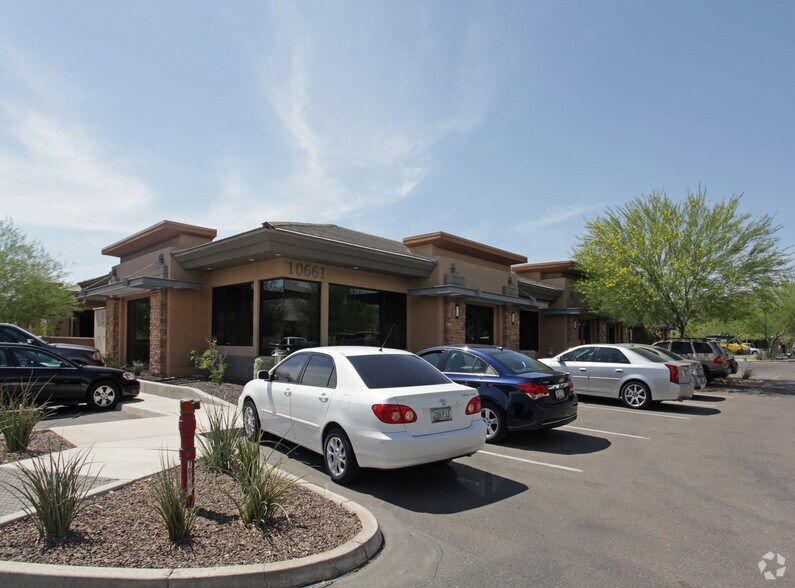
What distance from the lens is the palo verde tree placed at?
61.2 feet

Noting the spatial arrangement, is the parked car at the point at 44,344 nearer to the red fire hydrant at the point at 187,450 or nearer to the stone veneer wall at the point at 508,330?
the red fire hydrant at the point at 187,450

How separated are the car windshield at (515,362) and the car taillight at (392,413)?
10.7 feet

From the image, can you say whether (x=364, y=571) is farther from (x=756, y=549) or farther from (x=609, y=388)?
(x=609, y=388)

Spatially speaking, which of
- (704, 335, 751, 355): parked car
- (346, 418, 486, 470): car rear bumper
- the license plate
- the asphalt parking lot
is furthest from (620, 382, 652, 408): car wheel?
(704, 335, 751, 355): parked car

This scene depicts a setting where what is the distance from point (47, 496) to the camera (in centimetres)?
404

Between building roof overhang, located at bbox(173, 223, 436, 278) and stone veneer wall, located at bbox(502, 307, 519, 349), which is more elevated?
building roof overhang, located at bbox(173, 223, 436, 278)

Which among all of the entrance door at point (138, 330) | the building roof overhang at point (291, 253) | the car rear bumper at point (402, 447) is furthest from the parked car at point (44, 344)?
the car rear bumper at point (402, 447)

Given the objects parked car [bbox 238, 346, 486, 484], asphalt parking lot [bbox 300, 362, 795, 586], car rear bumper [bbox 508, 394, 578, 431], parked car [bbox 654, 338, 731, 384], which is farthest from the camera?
parked car [bbox 654, 338, 731, 384]

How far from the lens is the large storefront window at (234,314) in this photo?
16.6 meters

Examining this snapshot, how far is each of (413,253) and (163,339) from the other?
9288 mm

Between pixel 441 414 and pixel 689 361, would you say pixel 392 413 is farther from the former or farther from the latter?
pixel 689 361

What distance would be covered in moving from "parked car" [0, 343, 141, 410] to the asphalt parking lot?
643cm

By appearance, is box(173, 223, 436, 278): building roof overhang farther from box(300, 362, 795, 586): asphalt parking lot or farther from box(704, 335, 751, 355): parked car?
box(704, 335, 751, 355): parked car

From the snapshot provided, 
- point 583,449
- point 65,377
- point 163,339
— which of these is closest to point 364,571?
point 583,449
